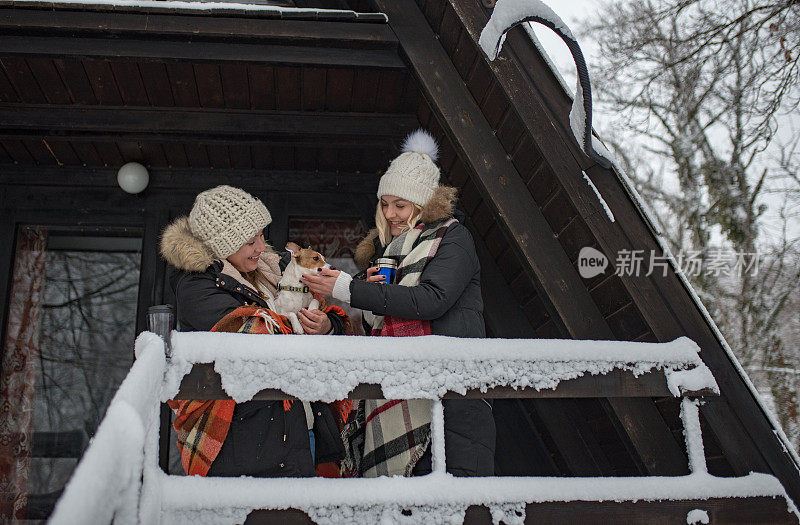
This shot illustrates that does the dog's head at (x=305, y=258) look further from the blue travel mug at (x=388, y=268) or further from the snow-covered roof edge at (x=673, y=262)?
the snow-covered roof edge at (x=673, y=262)

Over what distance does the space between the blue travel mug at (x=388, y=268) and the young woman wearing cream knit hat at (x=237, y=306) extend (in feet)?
0.91

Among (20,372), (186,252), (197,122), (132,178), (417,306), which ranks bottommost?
(417,306)

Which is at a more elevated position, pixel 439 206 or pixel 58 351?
pixel 439 206

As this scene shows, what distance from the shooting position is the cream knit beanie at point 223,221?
2418 mm

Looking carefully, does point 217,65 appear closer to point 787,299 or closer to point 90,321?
point 90,321

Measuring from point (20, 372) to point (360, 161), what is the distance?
8.27 ft

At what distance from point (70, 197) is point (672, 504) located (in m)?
3.80

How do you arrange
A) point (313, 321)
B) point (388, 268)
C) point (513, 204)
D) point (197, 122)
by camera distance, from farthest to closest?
point (197, 122) < point (513, 204) < point (388, 268) < point (313, 321)

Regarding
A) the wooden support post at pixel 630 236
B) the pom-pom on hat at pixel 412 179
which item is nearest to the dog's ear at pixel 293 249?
the pom-pom on hat at pixel 412 179

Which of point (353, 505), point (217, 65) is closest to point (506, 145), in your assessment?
point (217, 65)

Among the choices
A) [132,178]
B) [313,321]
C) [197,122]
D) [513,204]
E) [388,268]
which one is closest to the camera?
[313,321]

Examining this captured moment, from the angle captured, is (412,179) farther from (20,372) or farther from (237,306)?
(20,372)

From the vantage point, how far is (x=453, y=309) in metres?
2.33

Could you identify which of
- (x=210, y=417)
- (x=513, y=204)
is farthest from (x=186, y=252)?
(x=513, y=204)
